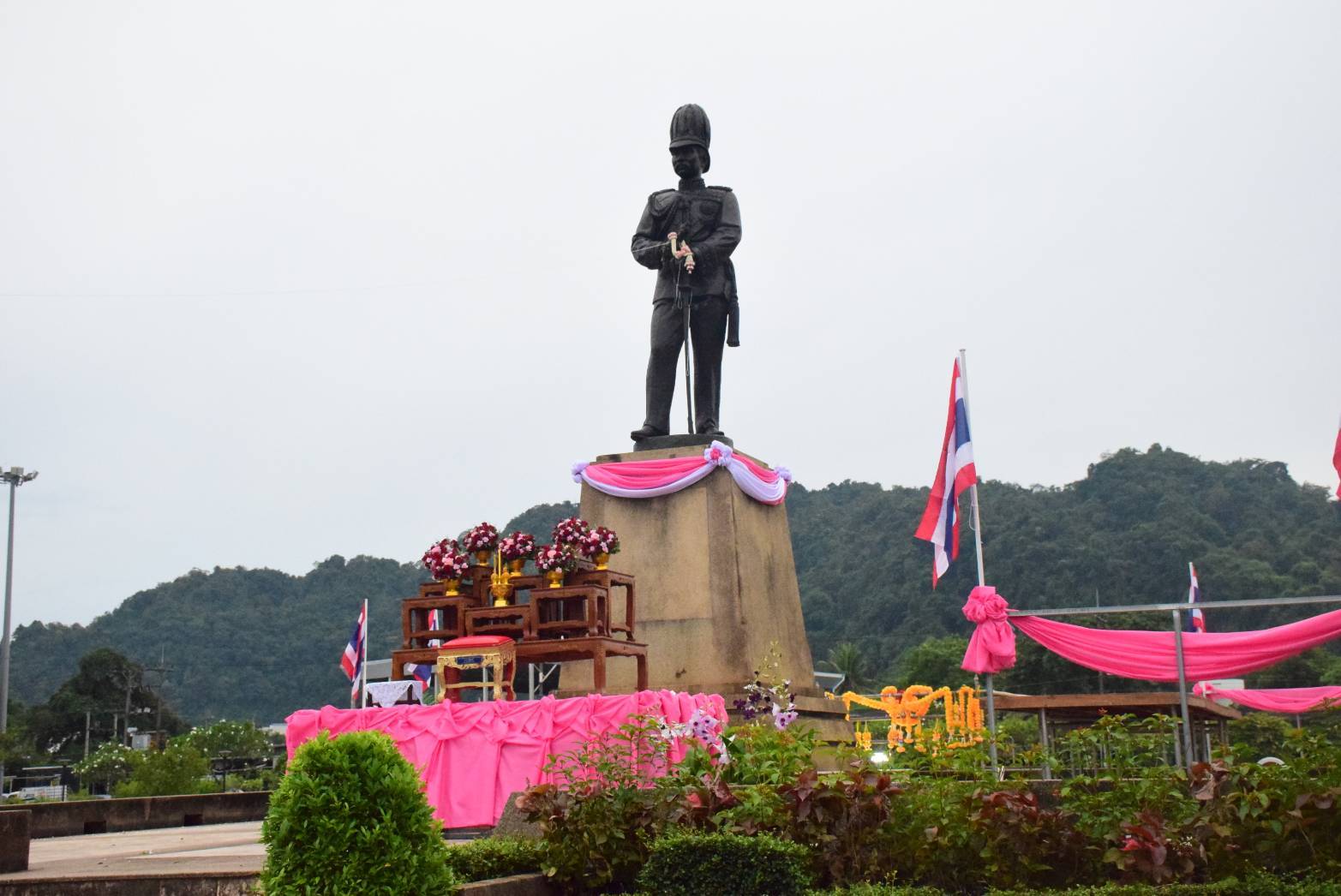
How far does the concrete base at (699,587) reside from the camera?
1140cm

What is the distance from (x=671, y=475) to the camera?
11875 millimetres

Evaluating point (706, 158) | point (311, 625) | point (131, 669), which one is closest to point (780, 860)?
point (706, 158)

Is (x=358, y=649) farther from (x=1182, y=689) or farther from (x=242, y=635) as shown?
(x=242, y=635)

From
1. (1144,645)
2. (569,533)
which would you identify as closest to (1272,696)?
(1144,645)

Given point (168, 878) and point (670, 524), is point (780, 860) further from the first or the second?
point (670, 524)

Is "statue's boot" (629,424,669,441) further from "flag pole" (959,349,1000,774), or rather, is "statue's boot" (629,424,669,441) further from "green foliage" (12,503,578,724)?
"green foliage" (12,503,578,724)

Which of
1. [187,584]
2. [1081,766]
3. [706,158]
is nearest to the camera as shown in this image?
[1081,766]

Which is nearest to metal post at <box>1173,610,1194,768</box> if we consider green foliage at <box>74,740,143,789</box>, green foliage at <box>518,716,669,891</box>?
green foliage at <box>518,716,669,891</box>

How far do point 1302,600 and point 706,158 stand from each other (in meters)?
6.73

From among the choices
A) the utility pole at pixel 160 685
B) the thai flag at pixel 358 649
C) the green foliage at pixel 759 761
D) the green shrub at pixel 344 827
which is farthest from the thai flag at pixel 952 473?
the utility pole at pixel 160 685

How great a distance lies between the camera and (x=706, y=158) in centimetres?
1305

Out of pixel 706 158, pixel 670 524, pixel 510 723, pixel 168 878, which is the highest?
pixel 706 158

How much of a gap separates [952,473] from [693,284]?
9.23 ft

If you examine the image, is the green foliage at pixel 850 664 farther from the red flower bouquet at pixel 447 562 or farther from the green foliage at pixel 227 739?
the red flower bouquet at pixel 447 562
